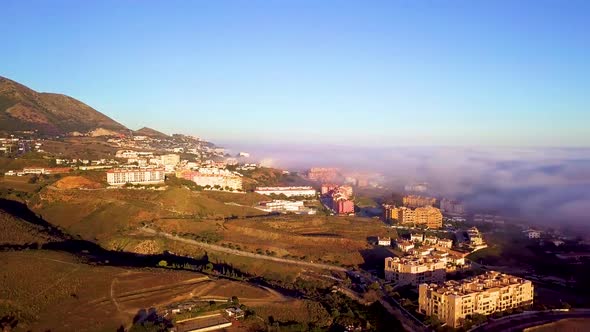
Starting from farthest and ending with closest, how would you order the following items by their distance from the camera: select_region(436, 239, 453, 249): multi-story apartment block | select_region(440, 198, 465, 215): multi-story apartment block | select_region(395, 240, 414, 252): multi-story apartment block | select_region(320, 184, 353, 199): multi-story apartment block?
select_region(320, 184, 353, 199): multi-story apartment block < select_region(440, 198, 465, 215): multi-story apartment block < select_region(436, 239, 453, 249): multi-story apartment block < select_region(395, 240, 414, 252): multi-story apartment block

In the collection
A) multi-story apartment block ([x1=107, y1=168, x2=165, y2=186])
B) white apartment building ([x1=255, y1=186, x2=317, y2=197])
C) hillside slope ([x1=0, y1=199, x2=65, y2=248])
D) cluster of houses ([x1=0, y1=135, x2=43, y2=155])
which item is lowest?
white apartment building ([x1=255, y1=186, x2=317, y2=197])

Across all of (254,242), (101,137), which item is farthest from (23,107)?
(254,242)

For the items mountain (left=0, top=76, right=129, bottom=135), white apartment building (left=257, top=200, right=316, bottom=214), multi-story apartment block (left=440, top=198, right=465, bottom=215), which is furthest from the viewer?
mountain (left=0, top=76, right=129, bottom=135)

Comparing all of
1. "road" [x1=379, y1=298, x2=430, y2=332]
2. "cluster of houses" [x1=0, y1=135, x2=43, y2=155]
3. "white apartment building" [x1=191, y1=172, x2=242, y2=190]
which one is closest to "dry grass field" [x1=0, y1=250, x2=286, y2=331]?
"road" [x1=379, y1=298, x2=430, y2=332]

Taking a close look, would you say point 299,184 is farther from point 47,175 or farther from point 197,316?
point 197,316

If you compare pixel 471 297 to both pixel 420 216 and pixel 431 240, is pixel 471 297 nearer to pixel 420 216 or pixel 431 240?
pixel 431 240

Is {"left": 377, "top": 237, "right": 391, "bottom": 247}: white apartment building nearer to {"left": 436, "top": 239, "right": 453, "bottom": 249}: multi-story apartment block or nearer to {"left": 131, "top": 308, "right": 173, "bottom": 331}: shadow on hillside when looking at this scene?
{"left": 436, "top": 239, "right": 453, "bottom": 249}: multi-story apartment block

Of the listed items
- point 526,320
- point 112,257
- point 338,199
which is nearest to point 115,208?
point 112,257
